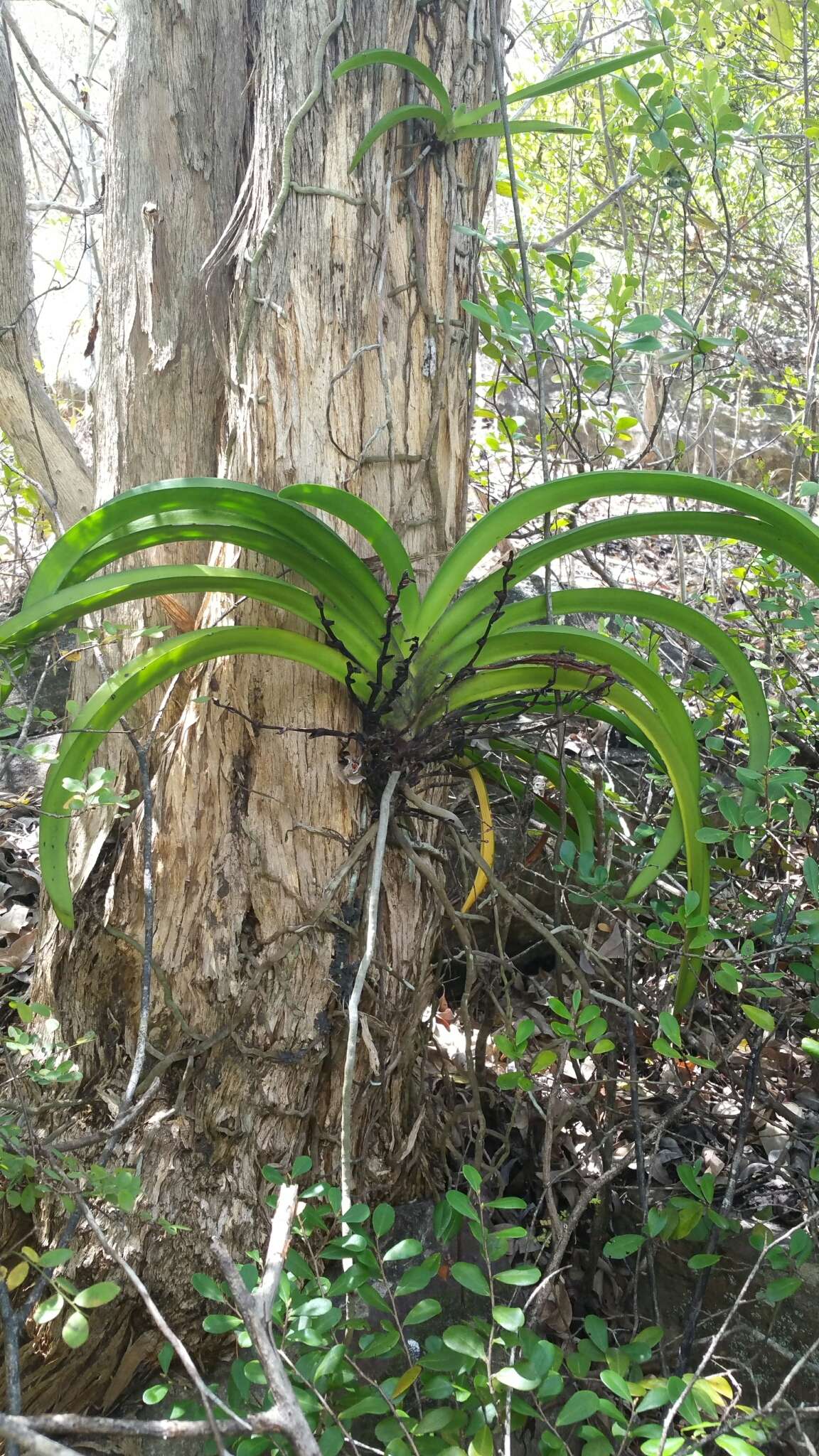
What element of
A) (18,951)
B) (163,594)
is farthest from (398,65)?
(18,951)

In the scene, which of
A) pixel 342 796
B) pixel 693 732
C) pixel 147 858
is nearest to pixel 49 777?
pixel 147 858

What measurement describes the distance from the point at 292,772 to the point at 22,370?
4.54 feet

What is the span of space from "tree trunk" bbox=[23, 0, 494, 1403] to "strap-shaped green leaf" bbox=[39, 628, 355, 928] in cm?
9

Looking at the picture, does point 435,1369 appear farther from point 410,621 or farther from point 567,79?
point 567,79

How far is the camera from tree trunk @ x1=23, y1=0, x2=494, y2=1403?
1.35 meters

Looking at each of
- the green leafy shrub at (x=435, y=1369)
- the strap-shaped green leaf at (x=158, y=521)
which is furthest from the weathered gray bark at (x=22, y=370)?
the green leafy shrub at (x=435, y=1369)

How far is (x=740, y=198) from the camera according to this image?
11.2 ft

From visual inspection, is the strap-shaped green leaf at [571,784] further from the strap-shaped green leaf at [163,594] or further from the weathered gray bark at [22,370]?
the weathered gray bark at [22,370]

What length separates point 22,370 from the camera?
2.15 m

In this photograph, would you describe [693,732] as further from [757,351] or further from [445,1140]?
[757,351]

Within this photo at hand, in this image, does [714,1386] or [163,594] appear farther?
[163,594]

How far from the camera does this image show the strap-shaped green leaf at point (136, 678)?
3.98ft

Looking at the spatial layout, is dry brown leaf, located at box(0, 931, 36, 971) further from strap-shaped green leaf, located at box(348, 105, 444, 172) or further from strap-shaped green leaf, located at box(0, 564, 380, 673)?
strap-shaped green leaf, located at box(348, 105, 444, 172)

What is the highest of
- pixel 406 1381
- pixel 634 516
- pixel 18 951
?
pixel 634 516
